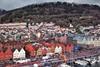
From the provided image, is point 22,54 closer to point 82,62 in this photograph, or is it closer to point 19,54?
point 19,54

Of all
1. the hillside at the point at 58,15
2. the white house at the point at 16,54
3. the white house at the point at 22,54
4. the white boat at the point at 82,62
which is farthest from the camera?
the hillside at the point at 58,15

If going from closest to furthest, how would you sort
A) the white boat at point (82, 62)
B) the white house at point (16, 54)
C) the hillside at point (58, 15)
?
the white boat at point (82, 62), the white house at point (16, 54), the hillside at point (58, 15)

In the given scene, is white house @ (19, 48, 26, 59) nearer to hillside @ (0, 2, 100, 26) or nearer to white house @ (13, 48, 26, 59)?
white house @ (13, 48, 26, 59)

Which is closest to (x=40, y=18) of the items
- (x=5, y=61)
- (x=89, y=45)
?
(x=89, y=45)

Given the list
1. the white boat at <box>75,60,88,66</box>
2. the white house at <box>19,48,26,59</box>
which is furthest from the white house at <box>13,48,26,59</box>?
the white boat at <box>75,60,88,66</box>

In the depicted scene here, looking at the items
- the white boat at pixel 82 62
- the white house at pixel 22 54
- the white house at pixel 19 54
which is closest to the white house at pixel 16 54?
the white house at pixel 19 54

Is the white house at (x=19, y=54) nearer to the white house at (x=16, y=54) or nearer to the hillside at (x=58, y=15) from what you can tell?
the white house at (x=16, y=54)

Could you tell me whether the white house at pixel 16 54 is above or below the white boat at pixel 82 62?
above

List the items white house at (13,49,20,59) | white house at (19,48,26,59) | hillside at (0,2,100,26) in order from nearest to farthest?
1. white house at (13,49,20,59)
2. white house at (19,48,26,59)
3. hillside at (0,2,100,26)

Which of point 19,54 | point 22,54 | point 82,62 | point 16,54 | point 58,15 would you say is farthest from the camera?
point 58,15

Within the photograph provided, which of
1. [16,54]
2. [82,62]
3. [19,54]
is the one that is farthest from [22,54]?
[82,62]

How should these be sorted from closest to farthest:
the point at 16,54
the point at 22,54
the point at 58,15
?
the point at 16,54, the point at 22,54, the point at 58,15
